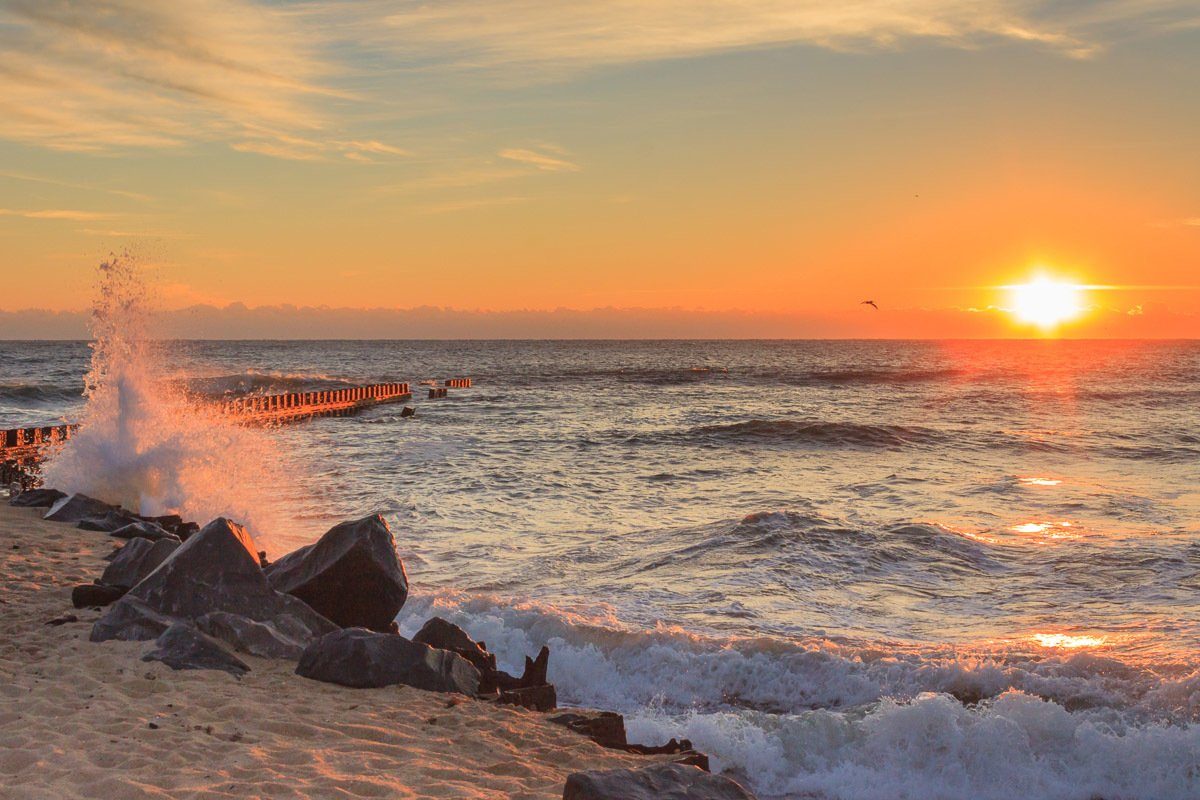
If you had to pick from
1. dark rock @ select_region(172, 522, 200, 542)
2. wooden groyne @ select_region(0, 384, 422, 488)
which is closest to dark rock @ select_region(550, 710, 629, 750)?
dark rock @ select_region(172, 522, 200, 542)

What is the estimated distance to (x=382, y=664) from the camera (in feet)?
26.9

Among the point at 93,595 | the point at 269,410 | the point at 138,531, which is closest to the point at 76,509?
the point at 138,531

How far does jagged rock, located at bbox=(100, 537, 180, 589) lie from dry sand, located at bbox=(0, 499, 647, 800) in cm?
134

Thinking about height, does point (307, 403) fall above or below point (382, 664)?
below

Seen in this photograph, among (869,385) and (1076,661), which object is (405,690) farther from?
(869,385)

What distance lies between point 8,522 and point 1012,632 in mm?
13258

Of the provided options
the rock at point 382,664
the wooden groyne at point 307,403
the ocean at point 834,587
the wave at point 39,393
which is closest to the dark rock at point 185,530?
the ocean at point 834,587

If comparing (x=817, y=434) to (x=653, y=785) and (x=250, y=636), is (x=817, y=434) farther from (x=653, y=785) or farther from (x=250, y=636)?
(x=653, y=785)

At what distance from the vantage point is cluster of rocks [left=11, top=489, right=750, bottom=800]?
8.13m

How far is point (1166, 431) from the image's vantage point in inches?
1630

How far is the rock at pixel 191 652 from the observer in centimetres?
803

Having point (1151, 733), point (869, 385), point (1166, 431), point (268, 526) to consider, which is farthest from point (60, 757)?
point (869, 385)

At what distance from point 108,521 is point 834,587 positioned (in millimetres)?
10387

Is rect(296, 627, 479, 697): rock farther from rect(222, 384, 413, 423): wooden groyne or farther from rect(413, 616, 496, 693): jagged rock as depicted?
rect(222, 384, 413, 423): wooden groyne
